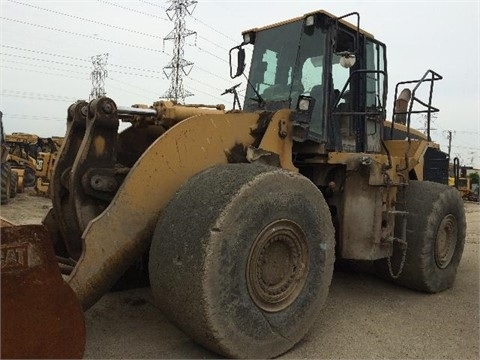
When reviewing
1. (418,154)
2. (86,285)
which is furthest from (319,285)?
(418,154)

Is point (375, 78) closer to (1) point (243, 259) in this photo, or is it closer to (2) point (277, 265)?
(2) point (277, 265)

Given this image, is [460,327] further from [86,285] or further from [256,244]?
[86,285]

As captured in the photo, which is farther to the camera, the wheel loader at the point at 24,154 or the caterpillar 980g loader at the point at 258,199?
the wheel loader at the point at 24,154

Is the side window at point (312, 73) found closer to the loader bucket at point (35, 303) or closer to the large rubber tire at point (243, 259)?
the large rubber tire at point (243, 259)

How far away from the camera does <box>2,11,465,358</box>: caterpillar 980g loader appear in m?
3.05

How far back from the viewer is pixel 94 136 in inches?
139

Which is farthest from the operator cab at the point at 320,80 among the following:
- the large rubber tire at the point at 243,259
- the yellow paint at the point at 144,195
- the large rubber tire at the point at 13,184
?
the large rubber tire at the point at 13,184

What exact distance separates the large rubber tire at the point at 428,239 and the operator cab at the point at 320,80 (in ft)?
2.45

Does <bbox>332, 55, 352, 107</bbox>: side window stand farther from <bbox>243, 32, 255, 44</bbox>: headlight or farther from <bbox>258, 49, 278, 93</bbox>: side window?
<bbox>243, 32, 255, 44</bbox>: headlight

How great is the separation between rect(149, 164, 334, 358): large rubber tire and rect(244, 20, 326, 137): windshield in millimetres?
1483

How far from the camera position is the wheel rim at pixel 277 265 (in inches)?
127

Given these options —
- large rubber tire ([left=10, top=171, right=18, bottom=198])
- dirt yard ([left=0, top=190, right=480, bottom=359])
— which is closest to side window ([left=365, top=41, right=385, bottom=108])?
dirt yard ([left=0, top=190, right=480, bottom=359])

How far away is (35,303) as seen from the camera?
2.50 metres

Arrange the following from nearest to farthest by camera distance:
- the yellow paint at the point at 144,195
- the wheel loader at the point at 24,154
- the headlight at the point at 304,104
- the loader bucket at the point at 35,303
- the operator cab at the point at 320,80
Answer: the loader bucket at the point at 35,303
the yellow paint at the point at 144,195
the headlight at the point at 304,104
the operator cab at the point at 320,80
the wheel loader at the point at 24,154
